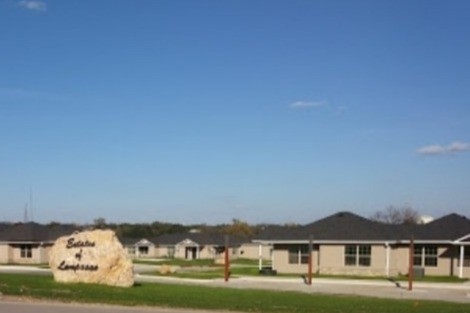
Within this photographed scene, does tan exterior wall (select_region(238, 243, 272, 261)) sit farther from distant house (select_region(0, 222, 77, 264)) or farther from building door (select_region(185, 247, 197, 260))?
distant house (select_region(0, 222, 77, 264))

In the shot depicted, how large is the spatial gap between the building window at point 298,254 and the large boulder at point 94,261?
2352cm

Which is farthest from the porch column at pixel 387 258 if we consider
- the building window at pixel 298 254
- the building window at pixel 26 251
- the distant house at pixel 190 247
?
the distant house at pixel 190 247

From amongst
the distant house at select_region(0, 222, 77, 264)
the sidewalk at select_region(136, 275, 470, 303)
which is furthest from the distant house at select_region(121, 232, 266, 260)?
the sidewalk at select_region(136, 275, 470, 303)

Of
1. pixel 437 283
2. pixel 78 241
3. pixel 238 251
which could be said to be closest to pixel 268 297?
pixel 78 241

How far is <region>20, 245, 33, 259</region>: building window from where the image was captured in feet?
244

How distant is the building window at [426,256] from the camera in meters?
50.4

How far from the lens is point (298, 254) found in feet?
179

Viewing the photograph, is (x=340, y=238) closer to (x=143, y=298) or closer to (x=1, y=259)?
(x=143, y=298)

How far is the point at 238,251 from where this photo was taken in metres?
106

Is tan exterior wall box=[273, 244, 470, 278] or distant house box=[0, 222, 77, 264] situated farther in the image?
distant house box=[0, 222, 77, 264]

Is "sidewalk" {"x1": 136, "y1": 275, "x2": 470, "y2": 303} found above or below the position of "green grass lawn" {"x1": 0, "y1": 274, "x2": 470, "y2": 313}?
below

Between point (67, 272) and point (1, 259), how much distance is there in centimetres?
4532

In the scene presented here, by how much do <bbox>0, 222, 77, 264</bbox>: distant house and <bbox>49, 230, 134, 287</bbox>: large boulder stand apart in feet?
137

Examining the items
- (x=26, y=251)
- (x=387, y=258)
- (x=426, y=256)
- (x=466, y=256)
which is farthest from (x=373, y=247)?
(x=26, y=251)
